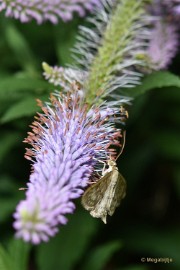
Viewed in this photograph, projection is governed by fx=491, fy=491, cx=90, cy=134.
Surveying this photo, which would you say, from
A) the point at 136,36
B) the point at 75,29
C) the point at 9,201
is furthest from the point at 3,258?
the point at 75,29

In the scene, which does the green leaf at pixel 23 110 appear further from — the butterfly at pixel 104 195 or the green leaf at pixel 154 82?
the butterfly at pixel 104 195

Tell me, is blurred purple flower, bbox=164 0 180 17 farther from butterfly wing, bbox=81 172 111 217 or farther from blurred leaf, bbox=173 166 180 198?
butterfly wing, bbox=81 172 111 217

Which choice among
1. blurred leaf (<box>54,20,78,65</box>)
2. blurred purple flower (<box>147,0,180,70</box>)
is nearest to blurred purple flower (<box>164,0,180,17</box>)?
blurred purple flower (<box>147,0,180,70</box>)

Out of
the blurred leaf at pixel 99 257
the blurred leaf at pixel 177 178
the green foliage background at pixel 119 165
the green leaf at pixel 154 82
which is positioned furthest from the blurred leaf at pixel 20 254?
the blurred leaf at pixel 177 178

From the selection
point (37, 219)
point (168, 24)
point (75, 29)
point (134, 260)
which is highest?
point (75, 29)

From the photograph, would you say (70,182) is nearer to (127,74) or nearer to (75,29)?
(127,74)

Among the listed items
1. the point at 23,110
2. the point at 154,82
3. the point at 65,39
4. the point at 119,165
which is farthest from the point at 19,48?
the point at 119,165

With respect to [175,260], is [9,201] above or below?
above
